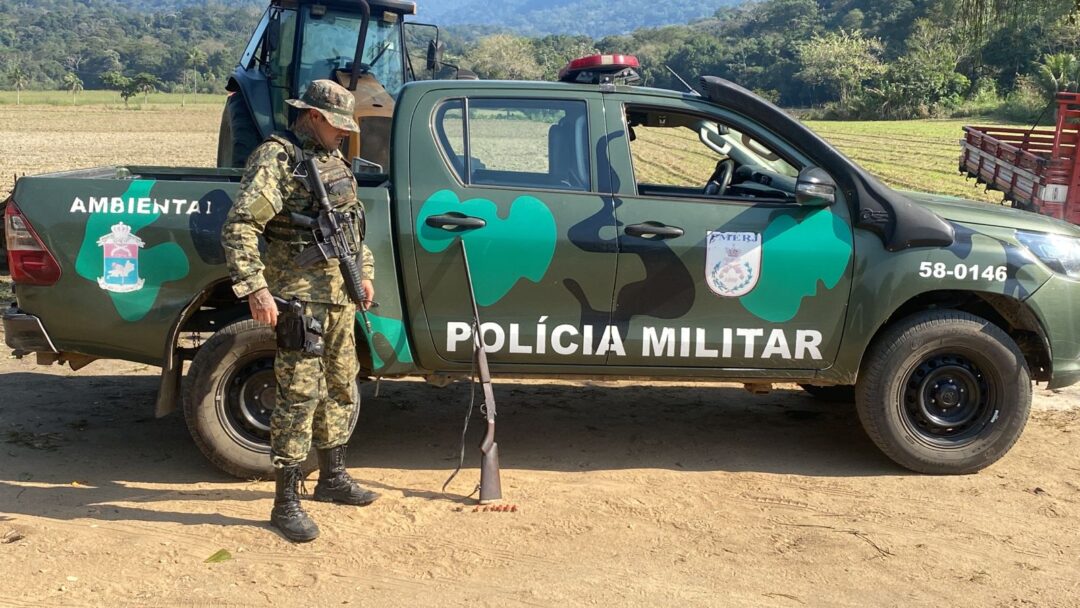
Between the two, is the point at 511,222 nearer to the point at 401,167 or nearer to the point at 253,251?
the point at 401,167

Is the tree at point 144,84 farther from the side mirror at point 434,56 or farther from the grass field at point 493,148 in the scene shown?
the side mirror at point 434,56

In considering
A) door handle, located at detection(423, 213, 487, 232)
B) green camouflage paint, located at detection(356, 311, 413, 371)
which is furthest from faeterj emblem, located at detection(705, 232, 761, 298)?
green camouflage paint, located at detection(356, 311, 413, 371)

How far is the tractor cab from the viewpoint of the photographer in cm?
1087

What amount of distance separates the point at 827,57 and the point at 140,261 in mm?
80619

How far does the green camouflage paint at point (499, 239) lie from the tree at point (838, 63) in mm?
64974

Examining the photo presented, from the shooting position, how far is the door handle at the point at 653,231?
4.99 metres

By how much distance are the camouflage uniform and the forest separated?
A: 66.9 inches

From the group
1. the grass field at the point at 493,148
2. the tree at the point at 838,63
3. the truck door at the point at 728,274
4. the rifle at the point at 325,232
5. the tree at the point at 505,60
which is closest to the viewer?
the rifle at the point at 325,232

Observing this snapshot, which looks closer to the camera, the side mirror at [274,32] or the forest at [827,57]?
the side mirror at [274,32]

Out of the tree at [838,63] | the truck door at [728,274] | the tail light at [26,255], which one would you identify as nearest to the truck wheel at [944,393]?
the truck door at [728,274]

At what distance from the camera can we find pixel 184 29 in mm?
190625

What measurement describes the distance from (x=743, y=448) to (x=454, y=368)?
165cm

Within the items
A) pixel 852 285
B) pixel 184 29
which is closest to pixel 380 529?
pixel 852 285

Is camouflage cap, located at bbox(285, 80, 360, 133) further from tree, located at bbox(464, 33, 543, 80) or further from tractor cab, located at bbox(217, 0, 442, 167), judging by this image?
tree, located at bbox(464, 33, 543, 80)
